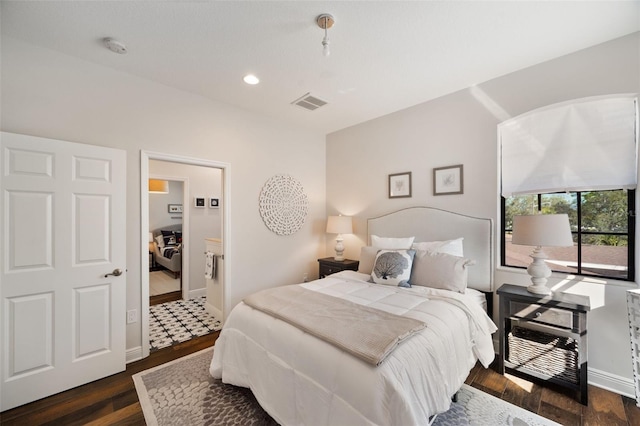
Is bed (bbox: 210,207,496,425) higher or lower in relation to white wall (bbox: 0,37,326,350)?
lower

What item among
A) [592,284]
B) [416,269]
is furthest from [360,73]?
[592,284]

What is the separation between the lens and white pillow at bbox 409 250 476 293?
94.0 inches

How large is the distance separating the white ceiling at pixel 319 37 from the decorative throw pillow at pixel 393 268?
5.85ft

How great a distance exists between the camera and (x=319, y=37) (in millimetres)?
2080

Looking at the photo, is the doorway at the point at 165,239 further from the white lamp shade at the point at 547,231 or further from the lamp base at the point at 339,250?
the white lamp shade at the point at 547,231

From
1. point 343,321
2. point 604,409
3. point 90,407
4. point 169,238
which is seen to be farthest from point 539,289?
point 169,238

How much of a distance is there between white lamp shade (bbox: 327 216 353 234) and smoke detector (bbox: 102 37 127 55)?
286cm

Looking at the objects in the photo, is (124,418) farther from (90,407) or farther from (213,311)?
(213,311)

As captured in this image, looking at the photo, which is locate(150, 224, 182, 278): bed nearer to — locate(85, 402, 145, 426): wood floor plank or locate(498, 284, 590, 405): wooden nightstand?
locate(85, 402, 145, 426): wood floor plank

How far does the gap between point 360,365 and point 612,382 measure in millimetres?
2295

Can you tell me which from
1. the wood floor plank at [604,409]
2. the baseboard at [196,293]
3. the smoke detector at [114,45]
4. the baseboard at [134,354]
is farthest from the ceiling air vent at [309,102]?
the wood floor plank at [604,409]

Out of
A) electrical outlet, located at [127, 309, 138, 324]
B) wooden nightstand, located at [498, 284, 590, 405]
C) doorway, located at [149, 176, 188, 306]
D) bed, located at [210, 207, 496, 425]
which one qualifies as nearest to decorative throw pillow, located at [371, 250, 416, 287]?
Result: bed, located at [210, 207, 496, 425]

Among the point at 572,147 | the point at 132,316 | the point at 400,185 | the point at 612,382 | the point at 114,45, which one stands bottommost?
the point at 612,382

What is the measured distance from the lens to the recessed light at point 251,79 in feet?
8.71
